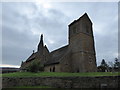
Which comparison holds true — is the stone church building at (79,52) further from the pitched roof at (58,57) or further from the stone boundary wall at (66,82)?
the stone boundary wall at (66,82)

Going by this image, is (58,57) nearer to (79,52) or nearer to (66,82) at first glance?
(79,52)

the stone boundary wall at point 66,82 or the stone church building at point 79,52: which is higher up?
the stone church building at point 79,52

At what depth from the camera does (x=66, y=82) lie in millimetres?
19938

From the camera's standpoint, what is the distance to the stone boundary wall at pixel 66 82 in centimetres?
1869

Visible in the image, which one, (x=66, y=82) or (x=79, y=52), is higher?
(x=79, y=52)

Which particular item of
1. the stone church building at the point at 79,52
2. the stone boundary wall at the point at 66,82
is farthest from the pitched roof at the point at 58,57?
the stone boundary wall at the point at 66,82

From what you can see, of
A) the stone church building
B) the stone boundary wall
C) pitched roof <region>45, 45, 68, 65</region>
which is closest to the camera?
the stone boundary wall

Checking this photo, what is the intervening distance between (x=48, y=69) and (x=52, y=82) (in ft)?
56.0

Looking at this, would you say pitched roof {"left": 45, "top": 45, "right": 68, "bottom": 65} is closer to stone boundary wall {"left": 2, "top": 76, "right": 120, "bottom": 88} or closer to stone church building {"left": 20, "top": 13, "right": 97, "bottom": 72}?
stone church building {"left": 20, "top": 13, "right": 97, "bottom": 72}

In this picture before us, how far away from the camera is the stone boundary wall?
18688mm

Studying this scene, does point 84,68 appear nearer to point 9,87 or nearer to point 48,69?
point 48,69

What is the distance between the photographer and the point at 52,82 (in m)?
20.4

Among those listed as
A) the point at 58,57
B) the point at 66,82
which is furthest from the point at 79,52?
the point at 66,82

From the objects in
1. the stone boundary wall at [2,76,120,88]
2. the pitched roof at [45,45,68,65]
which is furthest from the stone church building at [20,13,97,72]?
the stone boundary wall at [2,76,120,88]
